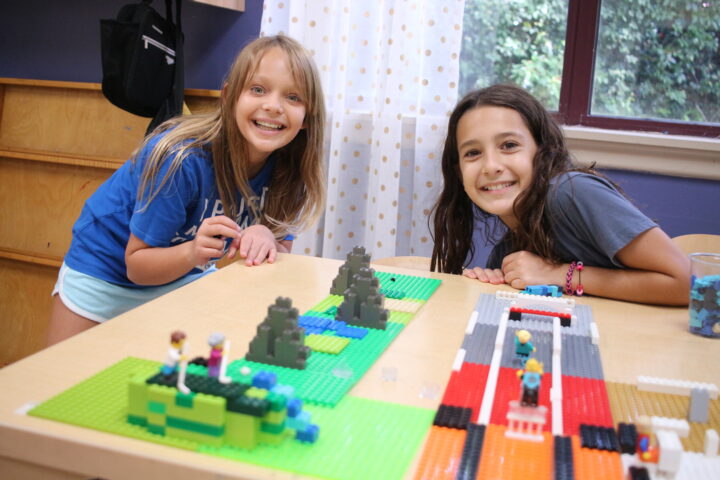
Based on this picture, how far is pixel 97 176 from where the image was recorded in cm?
275

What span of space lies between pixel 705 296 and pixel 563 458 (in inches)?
23.4

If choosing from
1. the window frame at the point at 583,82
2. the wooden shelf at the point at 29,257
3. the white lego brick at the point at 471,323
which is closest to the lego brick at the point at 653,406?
the white lego brick at the point at 471,323

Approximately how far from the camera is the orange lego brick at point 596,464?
686 mm

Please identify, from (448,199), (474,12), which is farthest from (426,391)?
(474,12)

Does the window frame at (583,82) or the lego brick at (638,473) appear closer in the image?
the lego brick at (638,473)

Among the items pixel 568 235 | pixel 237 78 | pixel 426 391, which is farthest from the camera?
pixel 237 78

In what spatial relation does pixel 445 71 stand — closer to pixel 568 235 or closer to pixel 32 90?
pixel 568 235

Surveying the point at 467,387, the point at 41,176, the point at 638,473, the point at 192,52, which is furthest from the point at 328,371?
the point at 41,176

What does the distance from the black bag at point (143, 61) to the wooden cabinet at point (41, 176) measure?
1.39 ft

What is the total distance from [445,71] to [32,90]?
1.66m

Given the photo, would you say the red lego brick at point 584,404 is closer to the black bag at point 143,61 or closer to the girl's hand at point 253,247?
the girl's hand at point 253,247

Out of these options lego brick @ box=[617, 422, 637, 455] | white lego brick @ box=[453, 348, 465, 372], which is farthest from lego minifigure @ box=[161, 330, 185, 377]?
lego brick @ box=[617, 422, 637, 455]

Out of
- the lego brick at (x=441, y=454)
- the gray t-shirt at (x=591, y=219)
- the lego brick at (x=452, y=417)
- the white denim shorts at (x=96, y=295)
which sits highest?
the gray t-shirt at (x=591, y=219)

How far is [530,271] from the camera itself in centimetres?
144
